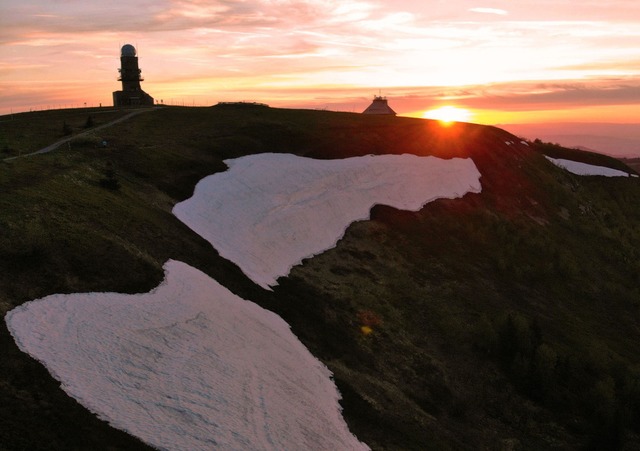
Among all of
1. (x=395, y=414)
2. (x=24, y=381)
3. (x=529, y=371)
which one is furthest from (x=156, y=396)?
(x=529, y=371)

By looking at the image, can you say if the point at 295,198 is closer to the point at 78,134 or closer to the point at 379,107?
the point at 78,134

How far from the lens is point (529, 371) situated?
33.2 m

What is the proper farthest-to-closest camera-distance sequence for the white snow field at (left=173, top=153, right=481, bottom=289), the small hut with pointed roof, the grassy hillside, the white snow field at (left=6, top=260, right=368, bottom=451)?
the small hut with pointed roof, the white snow field at (left=173, top=153, right=481, bottom=289), the grassy hillside, the white snow field at (left=6, top=260, right=368, bottom=451)

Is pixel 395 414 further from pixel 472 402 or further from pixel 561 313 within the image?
pixel 561 313

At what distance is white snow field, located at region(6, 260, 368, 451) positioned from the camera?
1669 centimetres

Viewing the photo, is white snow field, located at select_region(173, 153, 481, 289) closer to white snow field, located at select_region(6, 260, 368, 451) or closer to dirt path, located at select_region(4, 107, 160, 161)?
white snow field, located at select_region(6, 260, 368, 451)

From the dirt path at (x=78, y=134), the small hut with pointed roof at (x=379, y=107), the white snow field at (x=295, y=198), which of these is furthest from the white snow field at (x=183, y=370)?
the small hut with pointed roof at (x=379, y=107)

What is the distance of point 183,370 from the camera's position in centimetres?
1975

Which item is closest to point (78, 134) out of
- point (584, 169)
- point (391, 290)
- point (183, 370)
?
point (391, 290)

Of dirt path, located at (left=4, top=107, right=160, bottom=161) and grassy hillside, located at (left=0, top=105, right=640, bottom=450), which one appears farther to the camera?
dirt path, located at (left=4, top=107, right=160, bottom=161)

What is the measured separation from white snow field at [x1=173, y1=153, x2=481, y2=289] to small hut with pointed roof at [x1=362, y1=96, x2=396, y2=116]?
58020 mm

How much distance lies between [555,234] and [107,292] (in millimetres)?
54686

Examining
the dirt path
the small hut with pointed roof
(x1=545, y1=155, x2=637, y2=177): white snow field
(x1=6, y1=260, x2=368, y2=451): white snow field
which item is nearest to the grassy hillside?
(x1=6, y1=260, x2=368, y2=451): white snow field

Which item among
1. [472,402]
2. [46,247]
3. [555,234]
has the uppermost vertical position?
[46,247]
